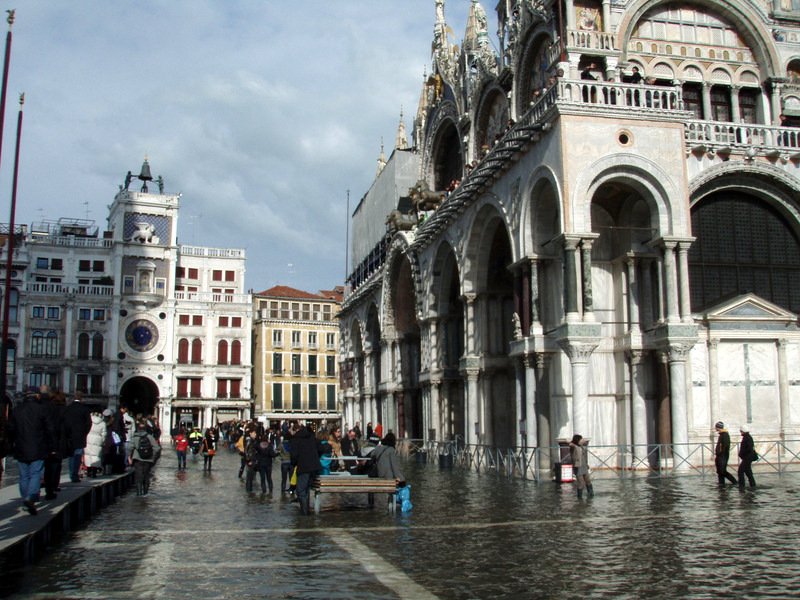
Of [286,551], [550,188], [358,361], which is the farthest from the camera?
[358,361]

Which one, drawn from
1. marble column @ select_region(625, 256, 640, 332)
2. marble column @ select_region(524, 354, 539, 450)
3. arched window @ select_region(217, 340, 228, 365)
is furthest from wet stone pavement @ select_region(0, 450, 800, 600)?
arched window @ select_region(217, 340, 228, 365)

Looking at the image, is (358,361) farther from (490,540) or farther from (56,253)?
(490,540)

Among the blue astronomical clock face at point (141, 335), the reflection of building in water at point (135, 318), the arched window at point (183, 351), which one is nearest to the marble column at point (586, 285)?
the reflection of building in water at point (135, 318)

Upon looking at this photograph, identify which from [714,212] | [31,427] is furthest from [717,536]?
[714,212]

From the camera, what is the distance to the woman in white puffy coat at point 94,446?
1812 cm

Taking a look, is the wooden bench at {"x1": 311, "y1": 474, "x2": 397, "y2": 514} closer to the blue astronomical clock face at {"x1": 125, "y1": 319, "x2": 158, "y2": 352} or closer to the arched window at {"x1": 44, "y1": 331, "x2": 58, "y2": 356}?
the arched window at {"x1": 44, "y1": 331, "x2": 58, "y2": 356}

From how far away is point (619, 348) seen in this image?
23469 mm

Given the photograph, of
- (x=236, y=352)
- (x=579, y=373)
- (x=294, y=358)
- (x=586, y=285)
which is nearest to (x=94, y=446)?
(x=579, y=373)

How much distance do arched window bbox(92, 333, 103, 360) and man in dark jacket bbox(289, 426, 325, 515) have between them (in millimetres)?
57486

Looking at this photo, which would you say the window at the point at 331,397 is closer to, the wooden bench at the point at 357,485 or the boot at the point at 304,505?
the boot at the point at 304,505

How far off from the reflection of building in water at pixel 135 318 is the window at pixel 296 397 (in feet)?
26.0

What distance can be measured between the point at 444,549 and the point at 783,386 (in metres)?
16.7

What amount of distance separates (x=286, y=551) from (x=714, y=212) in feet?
62.2

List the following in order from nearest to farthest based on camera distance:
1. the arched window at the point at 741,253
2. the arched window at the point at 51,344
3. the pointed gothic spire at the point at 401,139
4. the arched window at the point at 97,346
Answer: the arched window at the point at 741,253, the pointed gothic spire at the point at 401,139, the arched window at the point at 51,344, the arched window at the point at 97,346
